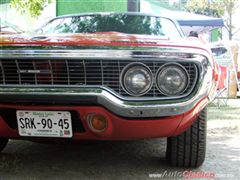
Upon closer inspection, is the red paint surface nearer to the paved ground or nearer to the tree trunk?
the paved ground

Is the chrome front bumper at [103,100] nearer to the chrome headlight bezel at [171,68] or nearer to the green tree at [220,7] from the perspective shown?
the chrome headlight bezel at [171,68]

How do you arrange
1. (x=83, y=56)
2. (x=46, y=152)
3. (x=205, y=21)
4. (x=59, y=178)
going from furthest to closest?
(x=205, y=21), (x=46, y=152), (x=59, y=178), (x=83, y=56)

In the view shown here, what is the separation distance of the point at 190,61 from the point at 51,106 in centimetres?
99

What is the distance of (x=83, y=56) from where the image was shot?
2.84 m

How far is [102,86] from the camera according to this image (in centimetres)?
287

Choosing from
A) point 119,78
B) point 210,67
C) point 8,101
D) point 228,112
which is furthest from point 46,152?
point 228,112

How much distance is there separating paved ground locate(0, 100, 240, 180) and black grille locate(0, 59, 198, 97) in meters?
0.81

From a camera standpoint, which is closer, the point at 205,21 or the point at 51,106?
the point at 51,106

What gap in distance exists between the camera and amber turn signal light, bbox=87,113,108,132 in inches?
114

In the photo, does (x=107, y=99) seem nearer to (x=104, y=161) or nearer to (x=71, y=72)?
(x=71, y=72)

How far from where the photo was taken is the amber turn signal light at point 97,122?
2906 mm

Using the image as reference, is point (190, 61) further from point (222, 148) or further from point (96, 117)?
point (222, 148)

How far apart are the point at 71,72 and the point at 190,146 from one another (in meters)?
1.14

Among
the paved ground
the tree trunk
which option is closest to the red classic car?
the paved ground
